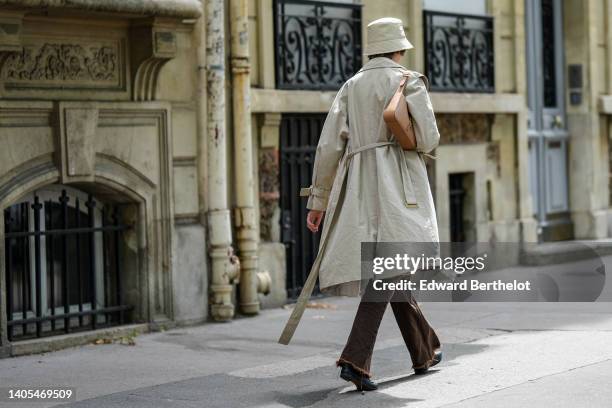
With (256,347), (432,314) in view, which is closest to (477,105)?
(432,314)

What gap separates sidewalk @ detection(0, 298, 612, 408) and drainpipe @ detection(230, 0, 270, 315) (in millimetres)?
339

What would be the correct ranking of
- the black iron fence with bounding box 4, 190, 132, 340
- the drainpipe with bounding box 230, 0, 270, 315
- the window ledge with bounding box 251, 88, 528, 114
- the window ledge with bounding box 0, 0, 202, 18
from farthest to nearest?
the window ledge with bounding box 251, 88, 528, 114 < the drainpipe with bounding box 230, 0, 270, 315 < the black iron fence with bounding box 4, 190, 132, 340 < the window ledge with bounding box 0, 0, 202, 18

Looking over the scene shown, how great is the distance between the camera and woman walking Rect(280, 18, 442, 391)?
7508mm

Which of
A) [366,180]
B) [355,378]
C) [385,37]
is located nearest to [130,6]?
[385,37]

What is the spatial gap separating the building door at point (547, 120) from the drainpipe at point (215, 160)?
21.7ft

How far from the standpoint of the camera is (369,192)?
768cm

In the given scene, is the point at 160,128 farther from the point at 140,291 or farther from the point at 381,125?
the point at 381,125

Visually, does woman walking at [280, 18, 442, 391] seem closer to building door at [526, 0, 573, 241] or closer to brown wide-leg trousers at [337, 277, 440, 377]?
brown wide-leg trousers at [337, 277, 440, 377]

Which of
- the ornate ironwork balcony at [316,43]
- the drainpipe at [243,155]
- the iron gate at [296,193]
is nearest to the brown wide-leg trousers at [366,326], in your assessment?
the drainpipe at [243,155]

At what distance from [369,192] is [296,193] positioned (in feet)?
16.5

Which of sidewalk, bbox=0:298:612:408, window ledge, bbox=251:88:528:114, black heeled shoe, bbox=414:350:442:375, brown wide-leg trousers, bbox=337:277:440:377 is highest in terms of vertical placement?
window ledge, bbox=251:88:528:114

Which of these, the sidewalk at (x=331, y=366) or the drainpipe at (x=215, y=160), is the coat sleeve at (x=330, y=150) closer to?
the sidewalk at (x=331, y=366)

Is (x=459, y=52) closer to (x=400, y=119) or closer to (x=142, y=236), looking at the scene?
(x=142, y=236)

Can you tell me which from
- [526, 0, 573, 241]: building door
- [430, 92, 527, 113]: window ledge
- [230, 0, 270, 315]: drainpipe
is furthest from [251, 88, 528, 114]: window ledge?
[526, 0, 573, 241]: building door
